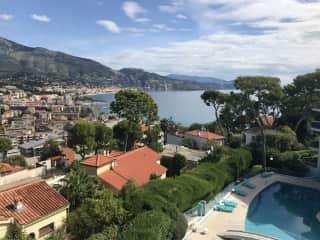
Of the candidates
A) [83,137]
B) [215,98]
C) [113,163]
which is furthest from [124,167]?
[215,98]

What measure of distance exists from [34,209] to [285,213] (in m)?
16.0

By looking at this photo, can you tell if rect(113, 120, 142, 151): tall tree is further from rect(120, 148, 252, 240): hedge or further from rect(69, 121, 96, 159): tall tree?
rect(120, 148, 252, 240): hedge

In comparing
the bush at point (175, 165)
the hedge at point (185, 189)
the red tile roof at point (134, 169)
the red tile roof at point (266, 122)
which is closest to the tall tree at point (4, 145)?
the red tile roof at point (134, 169)

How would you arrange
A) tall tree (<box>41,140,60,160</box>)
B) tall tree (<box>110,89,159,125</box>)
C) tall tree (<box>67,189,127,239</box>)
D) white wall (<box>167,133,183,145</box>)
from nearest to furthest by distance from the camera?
tall tree (<box>67,189,127,239</box>)
tall tree (<box>110,89,159,125</box>)
tall tree (<box>41,140,60,160</box>)
white wall (<box>167,133,183,145</box>)

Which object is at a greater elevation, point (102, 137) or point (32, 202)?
point (102, 137)

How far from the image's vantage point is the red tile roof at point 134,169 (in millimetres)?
19406

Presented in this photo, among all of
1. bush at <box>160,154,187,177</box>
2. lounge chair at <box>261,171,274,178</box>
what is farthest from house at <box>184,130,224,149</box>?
bush at <box>160,154,187,177</box>

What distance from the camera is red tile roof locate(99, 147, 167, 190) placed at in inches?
764

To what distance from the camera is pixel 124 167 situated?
21.4 metres

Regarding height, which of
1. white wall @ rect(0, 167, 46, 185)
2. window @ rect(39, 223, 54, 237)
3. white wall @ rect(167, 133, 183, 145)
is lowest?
white wall @ rect(167, 133, 183, 145)

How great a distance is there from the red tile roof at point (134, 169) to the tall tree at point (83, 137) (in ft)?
14.3

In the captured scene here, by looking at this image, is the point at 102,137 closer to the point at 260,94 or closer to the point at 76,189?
the point at 76,189

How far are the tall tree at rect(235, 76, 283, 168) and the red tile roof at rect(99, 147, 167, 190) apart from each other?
560 inches

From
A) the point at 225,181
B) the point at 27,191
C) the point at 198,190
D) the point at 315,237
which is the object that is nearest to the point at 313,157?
the point at 225,181
